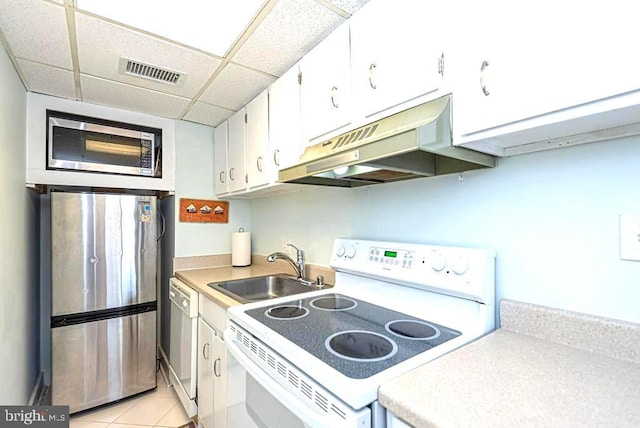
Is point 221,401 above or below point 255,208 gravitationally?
below

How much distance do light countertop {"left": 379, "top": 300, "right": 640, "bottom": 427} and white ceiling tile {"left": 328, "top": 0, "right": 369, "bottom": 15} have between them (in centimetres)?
132

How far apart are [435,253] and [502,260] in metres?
0.23

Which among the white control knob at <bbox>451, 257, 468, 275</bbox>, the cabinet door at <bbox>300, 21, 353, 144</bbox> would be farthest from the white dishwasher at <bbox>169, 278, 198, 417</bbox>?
the white control knob at <bbox>451, 257, 468, 275</bbox>

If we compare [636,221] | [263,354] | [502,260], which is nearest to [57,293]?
[263,354]

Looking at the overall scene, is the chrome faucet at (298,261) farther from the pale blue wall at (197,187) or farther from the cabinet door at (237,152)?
the pale blue wall at (197,187)

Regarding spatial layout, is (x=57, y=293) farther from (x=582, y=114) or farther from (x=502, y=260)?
(x=582, y=114)

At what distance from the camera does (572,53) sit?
2.23 ft

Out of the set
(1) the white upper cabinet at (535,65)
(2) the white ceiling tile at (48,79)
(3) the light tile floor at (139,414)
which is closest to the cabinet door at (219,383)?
(3) the light tile floor at (139,414)

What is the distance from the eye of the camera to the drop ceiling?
1273 mm

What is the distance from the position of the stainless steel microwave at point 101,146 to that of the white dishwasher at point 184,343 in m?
0.99

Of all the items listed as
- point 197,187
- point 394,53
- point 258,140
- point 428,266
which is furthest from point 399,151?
point 197,187

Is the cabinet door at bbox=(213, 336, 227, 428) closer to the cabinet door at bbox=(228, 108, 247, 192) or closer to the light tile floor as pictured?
the light tile floor

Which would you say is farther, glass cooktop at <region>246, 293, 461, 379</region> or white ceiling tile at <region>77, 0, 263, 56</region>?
white ceiling tile at <region>77, 0, 263, 56</region>

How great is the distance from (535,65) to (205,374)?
2046mm
